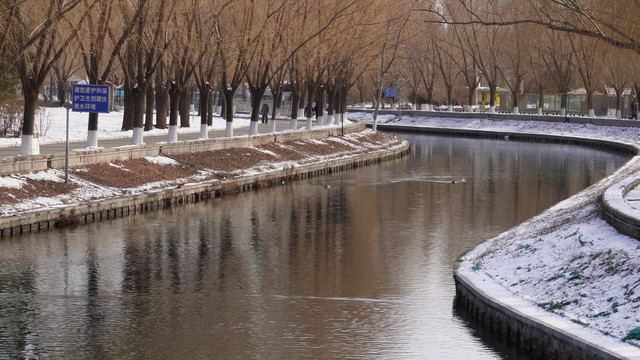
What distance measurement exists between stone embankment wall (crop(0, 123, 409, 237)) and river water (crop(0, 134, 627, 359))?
63 centimetres

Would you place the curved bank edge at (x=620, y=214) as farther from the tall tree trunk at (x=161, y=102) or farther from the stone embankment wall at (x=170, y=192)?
the tall tree trunk at (x=161, y=102)

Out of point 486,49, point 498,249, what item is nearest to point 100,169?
point 498,249

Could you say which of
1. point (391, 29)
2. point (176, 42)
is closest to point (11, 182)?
point (176, 42)

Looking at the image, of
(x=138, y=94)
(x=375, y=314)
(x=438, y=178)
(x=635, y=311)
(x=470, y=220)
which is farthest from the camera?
(x=438, y=178)

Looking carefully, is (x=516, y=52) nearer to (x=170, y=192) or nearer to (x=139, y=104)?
(x=139, y=104)

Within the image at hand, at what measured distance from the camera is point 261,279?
21.0 metres

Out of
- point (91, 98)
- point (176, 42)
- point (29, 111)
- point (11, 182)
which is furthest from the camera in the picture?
point (176, 42)

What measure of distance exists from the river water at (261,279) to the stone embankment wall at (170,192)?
24.9 inches

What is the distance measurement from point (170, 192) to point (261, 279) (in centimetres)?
1288

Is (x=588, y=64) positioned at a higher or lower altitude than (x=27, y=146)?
higher

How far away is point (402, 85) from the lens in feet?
418

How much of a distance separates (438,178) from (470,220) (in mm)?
14795

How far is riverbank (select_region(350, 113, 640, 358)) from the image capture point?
14164 millimetres

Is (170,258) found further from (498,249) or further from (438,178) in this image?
(438,178)
